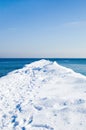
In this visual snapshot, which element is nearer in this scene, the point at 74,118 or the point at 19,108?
the point at 74,118

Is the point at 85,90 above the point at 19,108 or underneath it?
above

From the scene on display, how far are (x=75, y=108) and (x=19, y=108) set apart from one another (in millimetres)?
1893

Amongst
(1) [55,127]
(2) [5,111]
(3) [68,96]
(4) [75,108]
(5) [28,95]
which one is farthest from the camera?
(5) [28,95]

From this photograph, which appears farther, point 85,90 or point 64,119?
point 85,90

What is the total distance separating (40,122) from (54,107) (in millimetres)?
1075

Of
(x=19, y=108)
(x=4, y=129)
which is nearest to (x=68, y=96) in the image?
(x=19, y=108)

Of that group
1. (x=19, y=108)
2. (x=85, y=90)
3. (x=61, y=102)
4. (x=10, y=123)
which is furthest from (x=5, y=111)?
(x=85, y=90)

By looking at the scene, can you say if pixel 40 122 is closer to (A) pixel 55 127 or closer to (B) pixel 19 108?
(A) pixel 55 127

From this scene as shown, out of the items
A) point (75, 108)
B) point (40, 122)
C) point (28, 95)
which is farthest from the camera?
point (28, 95)

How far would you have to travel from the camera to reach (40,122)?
5297 mm

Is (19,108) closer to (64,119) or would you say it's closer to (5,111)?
(5,111)

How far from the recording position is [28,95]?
27.4ft

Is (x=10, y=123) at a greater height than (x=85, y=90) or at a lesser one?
lesser

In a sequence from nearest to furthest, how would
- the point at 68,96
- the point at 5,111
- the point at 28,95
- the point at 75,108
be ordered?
the point at 75,108, the point at 5,111, the point at 68,96, the point at 28,95
